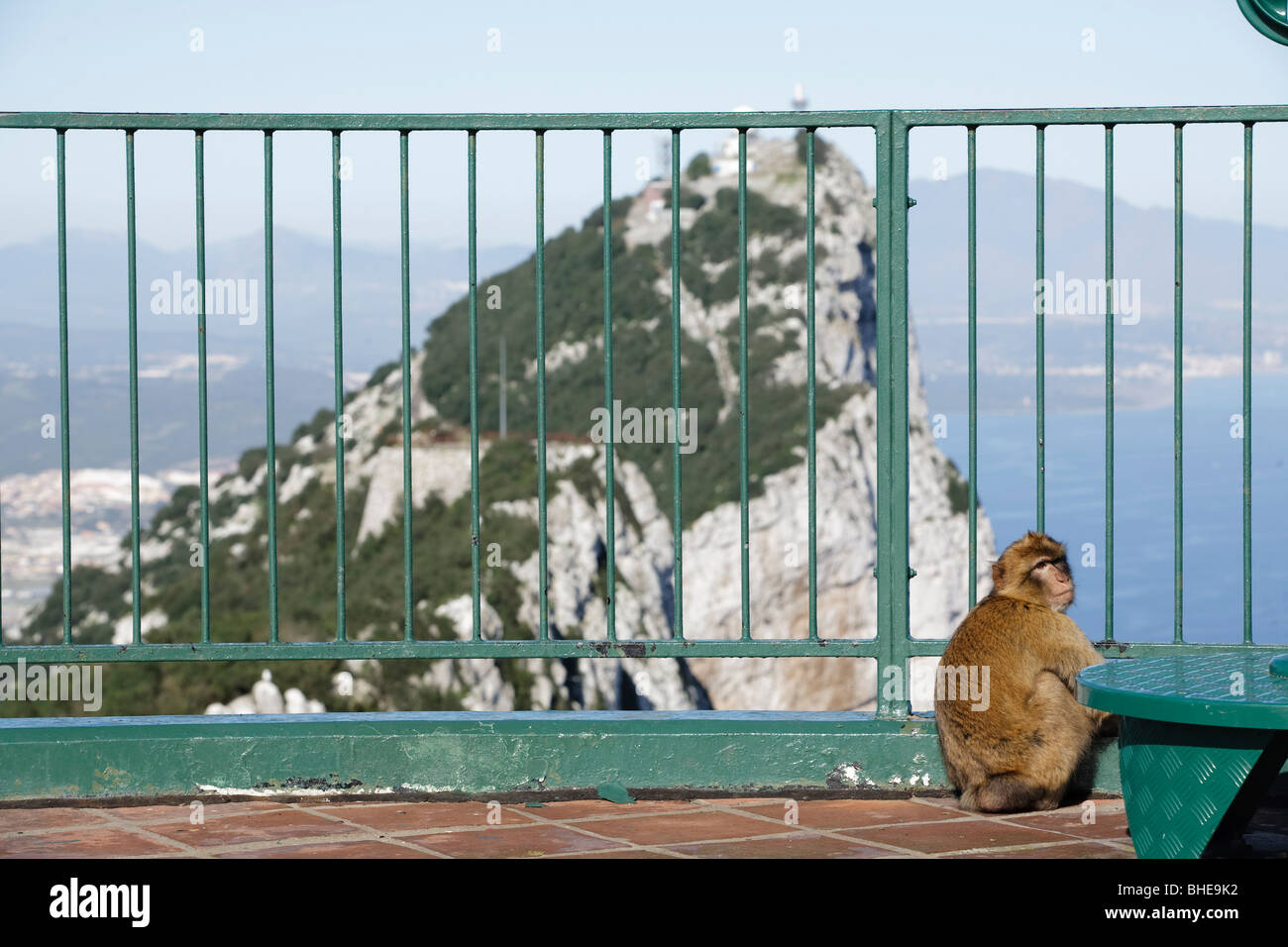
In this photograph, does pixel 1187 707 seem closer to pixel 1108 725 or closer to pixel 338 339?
pixel 1108 725

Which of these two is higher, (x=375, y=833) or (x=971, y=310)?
(x=971, y=310)

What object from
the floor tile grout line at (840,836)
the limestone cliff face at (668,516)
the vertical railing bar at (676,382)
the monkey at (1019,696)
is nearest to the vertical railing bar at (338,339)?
the vertical railing bar at (676,382)

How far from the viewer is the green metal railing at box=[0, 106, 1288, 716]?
3.39 m

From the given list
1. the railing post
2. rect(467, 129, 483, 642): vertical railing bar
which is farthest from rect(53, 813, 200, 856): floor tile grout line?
the railing post

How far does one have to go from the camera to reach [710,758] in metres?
3.52

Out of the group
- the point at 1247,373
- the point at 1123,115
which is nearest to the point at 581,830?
the point at 1247,373

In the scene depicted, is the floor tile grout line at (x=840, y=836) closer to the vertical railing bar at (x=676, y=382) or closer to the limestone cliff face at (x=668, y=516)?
the vertical railing bar at (x=676, y=382)

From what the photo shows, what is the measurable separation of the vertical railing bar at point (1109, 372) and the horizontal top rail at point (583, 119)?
5.4 inches

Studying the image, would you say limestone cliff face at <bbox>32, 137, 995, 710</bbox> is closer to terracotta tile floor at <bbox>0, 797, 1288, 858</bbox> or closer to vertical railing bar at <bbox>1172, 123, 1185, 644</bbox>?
vertical railing bar at <bbox>1172, 123, 1185, 644</bbox>

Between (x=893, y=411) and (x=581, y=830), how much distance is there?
4.06 feet

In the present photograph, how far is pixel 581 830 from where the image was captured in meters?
3.19

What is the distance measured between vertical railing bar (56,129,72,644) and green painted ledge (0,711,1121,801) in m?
0.35

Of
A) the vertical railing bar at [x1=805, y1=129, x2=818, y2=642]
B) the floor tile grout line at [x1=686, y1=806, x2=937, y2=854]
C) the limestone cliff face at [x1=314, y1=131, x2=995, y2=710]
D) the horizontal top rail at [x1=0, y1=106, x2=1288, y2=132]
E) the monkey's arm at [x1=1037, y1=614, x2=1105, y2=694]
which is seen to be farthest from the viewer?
the limestone cliff face at [x1=314, y1=131, x2=995, y2=710]
